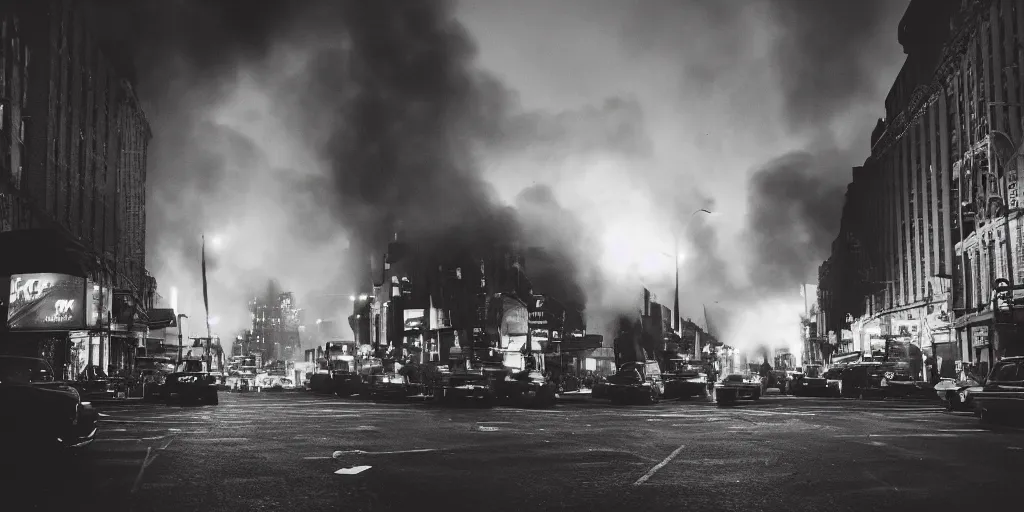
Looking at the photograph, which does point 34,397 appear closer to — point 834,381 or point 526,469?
point 526,469

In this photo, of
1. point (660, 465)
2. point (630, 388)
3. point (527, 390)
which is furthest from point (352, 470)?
point (630, 388)

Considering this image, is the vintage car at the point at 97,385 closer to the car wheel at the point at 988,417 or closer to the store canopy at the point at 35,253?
the store canopy at the point at 35,253

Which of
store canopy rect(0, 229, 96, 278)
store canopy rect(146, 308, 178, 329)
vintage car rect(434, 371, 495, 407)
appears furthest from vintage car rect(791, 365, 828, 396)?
store canopy rect(146, 308, 178, 329)

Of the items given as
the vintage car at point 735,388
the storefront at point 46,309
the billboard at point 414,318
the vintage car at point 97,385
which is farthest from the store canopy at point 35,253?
the billboard at point 414,318

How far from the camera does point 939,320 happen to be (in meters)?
66.1

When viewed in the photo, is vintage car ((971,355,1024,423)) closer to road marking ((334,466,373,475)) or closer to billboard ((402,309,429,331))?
road marking ((334,466,373,475))

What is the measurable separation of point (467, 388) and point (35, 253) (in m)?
19.1

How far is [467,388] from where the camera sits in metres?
32.6

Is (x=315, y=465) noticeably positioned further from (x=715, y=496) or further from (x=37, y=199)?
(x=37, y=199)

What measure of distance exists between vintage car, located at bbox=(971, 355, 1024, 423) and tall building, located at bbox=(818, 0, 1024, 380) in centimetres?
2540

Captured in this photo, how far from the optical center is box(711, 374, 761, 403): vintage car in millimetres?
36062

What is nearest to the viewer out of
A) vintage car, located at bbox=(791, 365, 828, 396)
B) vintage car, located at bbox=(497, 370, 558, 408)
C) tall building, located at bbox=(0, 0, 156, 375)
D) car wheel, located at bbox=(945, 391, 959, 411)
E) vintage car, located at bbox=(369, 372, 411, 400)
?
car wheel, located at bbox=(945, 391, 959, 411)

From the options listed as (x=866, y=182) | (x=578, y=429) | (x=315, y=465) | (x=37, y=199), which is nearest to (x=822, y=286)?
(x=866, y=182)

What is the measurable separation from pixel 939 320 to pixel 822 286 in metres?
61.7
